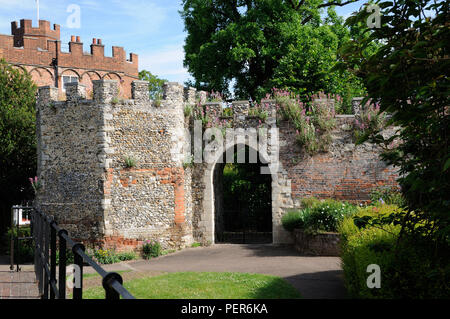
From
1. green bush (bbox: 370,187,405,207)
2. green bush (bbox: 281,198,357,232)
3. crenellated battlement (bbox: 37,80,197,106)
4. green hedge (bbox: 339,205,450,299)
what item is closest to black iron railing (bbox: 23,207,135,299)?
green hedge (bbox: 339,205,450,299)

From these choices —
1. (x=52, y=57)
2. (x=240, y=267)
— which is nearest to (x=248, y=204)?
(x=240, y=267)

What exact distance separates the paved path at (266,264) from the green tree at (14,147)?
9053 mm

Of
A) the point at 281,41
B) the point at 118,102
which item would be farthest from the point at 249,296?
the point at 281,41

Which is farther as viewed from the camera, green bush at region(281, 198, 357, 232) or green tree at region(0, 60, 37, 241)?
green tree at region(0, 60, 37, 241)

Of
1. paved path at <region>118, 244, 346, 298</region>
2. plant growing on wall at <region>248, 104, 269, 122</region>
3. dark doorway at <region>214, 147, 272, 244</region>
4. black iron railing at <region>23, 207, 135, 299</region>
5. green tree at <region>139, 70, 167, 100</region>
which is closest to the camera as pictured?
black iron railing at <region>23, 207, 135, 299</region>

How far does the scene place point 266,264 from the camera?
10.3 meters

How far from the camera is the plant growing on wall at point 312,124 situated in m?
12.9

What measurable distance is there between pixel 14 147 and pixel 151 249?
9.19 meters

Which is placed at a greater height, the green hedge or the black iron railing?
the black iron railing

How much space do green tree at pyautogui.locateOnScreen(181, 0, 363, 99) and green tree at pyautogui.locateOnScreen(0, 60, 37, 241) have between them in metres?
7.75

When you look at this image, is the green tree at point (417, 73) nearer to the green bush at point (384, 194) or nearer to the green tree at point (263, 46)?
the green bush at point (384, 194)

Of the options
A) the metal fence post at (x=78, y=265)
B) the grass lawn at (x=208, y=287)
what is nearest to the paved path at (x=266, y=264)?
the grass lawn at (x=208, y=287)

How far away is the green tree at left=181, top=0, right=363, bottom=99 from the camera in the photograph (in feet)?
56.8

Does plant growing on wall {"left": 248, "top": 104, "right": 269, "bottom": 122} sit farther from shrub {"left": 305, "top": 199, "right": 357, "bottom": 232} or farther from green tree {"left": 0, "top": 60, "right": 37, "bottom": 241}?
green tree {"left": 0, "top": 60, "right": 37, "bottom": 241}
